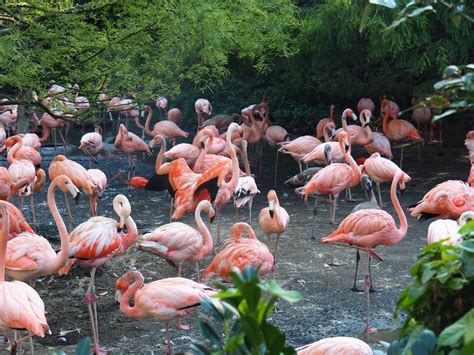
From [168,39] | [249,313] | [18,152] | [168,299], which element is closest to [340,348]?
[168,299]

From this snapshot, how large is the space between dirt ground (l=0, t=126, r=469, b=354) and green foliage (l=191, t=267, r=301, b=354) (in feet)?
12.4

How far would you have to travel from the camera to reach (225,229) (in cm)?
855

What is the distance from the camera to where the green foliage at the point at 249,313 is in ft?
3.98

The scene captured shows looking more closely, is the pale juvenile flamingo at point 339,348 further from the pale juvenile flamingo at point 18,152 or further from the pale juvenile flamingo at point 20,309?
the pale juvenile flamingo at point 18,152

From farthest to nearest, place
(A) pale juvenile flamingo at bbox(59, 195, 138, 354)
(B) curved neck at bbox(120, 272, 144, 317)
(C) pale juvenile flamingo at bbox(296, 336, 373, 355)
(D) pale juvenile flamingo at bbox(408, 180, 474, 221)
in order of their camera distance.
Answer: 1. (D) pale juvenile flamingo at bbox(408, 180, 474, 221)
2. (A) pale juvenile flamingo at bbox(59, 195, 138, 354)
3. (B) curved neck at bbox(120, 272, 144, 317)
4. (C) pale juvenile flamingo at bbox(296, 336, 373, 355)

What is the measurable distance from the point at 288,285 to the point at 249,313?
533 cm

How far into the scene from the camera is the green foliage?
3.98 feet

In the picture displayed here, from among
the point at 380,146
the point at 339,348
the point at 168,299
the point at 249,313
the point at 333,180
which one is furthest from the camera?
the point at 380,146

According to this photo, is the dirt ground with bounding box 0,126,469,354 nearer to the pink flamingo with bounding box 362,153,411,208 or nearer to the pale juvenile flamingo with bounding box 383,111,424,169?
the pink flamingo with bounding box 362,153,411,208

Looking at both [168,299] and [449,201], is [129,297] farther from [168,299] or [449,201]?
[449,201]

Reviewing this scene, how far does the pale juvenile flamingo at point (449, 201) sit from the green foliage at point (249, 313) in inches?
233

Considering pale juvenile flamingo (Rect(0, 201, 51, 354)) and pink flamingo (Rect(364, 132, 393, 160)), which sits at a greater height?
pink flamingo (Rect(364, 132, 393, 160))

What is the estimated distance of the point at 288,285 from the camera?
653 cm

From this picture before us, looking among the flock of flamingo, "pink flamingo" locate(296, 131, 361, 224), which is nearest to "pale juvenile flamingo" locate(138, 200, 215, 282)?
the flock of flamingo
